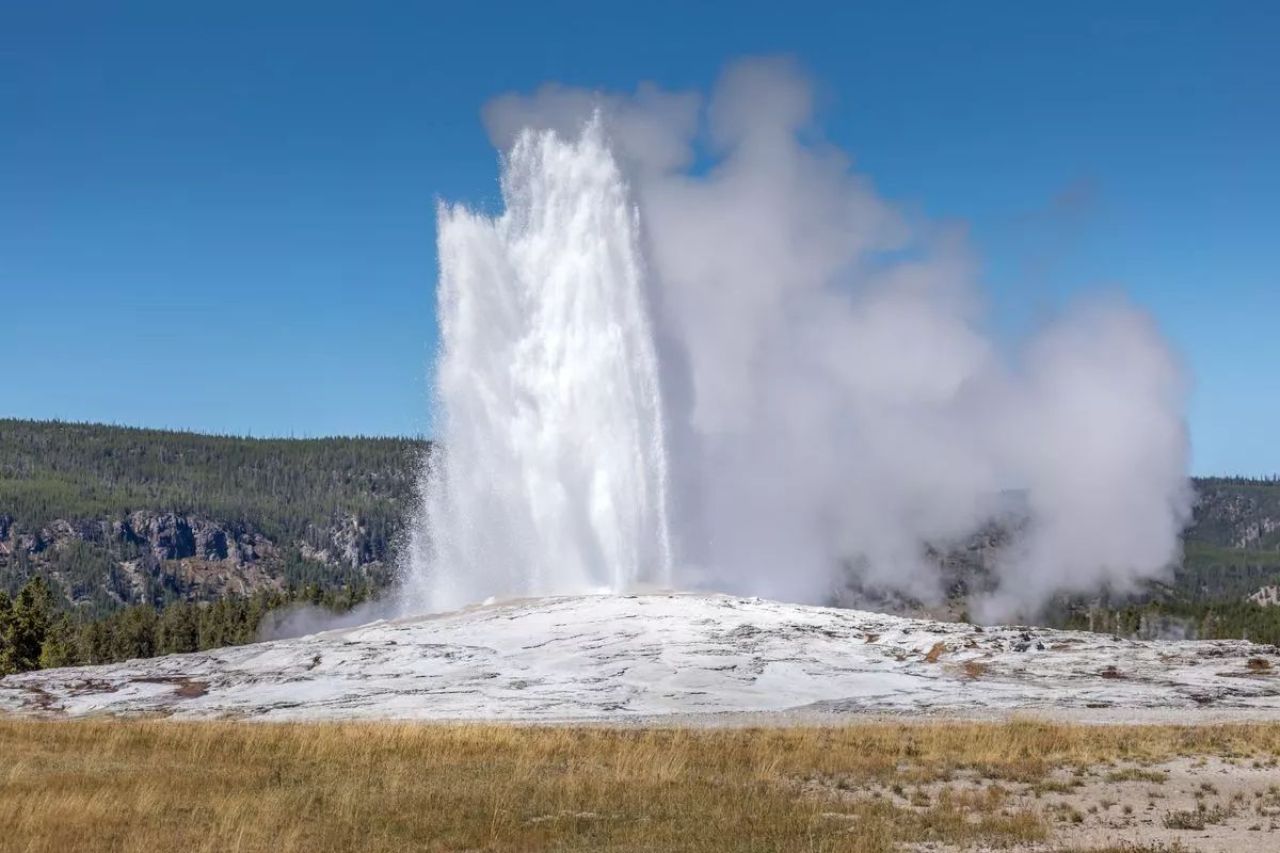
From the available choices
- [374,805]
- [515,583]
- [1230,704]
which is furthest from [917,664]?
[374,805]

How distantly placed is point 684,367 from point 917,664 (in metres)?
23.6

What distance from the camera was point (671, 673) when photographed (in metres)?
36.8

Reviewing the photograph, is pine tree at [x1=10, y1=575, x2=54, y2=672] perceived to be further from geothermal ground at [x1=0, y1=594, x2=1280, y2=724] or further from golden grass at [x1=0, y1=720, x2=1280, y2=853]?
golden grass at [x1=0, y1=720, x2=1280, y2=853]

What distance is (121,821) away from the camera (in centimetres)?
1515

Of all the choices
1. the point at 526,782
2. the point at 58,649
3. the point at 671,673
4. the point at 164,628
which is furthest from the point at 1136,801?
the point at 164,628

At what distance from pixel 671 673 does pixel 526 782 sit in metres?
18.5

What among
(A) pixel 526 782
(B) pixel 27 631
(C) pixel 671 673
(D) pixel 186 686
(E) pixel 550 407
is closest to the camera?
(A) pixel 526 782

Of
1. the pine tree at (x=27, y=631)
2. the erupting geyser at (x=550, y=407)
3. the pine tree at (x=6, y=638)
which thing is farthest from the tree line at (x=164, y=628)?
the erupting geyser at (x=550, y=407)

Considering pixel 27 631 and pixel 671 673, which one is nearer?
pixel 671 673

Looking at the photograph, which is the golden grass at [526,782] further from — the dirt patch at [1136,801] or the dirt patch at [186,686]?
the dirt patch at [186,686]

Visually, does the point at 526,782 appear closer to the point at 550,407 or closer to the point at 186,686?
the point at 186,686

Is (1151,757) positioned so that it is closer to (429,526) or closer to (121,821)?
(121,821)

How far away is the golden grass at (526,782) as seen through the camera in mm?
14477

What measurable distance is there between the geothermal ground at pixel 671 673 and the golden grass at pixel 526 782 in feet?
19.5
